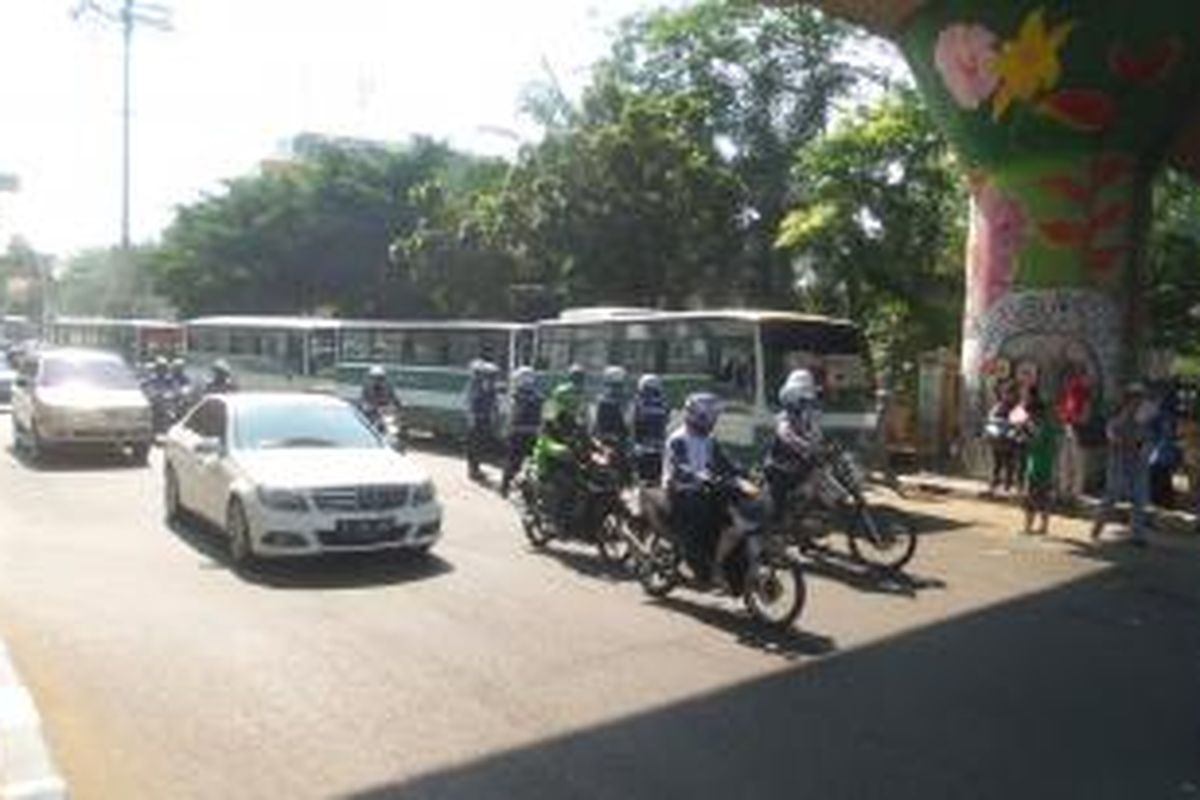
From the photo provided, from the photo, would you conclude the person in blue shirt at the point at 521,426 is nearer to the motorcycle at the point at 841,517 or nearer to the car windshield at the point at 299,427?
the car windshield at the point at 299,427

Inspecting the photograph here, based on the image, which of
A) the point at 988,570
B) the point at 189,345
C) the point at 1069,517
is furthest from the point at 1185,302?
the point at 189,345

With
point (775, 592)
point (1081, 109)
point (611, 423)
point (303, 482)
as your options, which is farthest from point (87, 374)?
point (775, 592)

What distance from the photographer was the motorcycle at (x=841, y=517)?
1441cm

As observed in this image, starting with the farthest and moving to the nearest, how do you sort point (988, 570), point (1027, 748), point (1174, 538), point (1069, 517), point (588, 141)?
1. point (588, 141)
2. point (1069, 517)
3. point (1174, 538)
4. point (988, 570)
5. point (1027, 748)

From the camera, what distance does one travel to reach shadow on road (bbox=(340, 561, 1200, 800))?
7750mm

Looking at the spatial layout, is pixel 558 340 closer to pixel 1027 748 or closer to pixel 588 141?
pixel 588 141

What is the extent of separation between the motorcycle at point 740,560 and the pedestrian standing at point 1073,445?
27.3 feet

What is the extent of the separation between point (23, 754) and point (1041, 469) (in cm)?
1215

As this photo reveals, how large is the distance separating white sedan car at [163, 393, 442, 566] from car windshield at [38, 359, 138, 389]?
11.0 meters

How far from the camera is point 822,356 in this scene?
790 inches

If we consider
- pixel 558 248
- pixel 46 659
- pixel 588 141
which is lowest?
pixel 46 659

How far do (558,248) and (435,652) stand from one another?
29.5 meters

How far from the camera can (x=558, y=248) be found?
131ft

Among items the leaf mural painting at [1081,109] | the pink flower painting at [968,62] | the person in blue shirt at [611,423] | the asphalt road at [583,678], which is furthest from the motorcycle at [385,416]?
the leaf mural painting at [1081,109]
